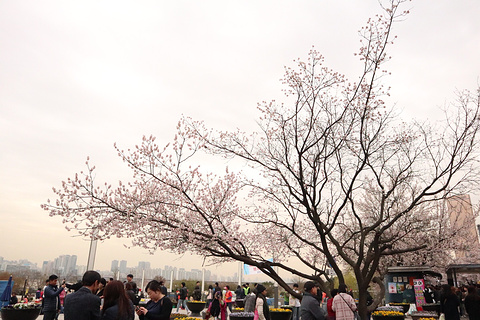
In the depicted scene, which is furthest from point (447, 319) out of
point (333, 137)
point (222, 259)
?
point (222, 259)

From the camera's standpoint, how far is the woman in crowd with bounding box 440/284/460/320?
9.38 m

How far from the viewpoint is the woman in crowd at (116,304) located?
13.1 ft

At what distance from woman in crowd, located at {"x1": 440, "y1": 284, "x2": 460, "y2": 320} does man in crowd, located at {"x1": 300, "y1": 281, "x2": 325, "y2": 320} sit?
5.46 metres

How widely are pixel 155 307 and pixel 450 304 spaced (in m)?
8.93

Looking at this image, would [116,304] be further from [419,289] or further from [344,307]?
[419,289]

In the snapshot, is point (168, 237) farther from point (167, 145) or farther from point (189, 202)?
point (167, 145)

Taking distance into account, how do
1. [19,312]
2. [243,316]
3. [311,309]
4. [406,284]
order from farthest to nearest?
[406,284]
[243,316]
[19,312]
[311,309]

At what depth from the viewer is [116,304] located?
4.07 m

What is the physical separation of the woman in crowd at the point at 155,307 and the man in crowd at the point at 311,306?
295cm

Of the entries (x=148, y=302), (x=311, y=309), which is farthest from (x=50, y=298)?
(x=311, y=309)

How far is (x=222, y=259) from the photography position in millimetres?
11938

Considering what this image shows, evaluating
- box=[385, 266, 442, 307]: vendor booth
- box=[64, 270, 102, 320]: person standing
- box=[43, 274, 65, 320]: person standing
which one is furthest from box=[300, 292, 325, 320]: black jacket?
box=[385, 266, 442, 307]: vendor booth

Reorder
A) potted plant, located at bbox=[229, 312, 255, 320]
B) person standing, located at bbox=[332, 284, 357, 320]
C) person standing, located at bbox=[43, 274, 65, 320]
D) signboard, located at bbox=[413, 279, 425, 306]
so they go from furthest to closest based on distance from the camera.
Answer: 1. signboard, located at bbox=[413, 279, 425, 306]
2. potted plant, located at bbox=[229, 312, 255, 320]
3. person standing, located at bbox=[43, 274, 65, 320]
4. person standing, located at bbox=[332, 284, 357, 320]

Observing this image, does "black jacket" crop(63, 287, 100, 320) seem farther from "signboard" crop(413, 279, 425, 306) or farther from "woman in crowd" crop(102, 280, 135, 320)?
"signboard" crop(413, 279, 425, 306)
